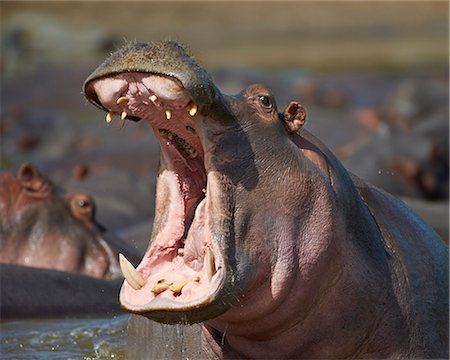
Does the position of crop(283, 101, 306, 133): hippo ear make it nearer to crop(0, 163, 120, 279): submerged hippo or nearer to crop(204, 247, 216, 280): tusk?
crop(204, 247, 216, 280): tusk

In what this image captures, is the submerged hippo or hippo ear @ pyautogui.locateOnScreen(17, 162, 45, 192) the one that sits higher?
hippo ear @ pyautogui.locateOnScreen(17, 162, 45, 192)

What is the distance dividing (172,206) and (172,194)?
0.12 ft

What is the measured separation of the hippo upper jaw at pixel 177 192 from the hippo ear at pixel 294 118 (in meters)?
0.29

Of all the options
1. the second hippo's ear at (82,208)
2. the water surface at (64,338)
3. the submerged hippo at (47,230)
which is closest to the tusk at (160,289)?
the water surface at (64,338)

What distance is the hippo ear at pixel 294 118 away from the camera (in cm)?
412

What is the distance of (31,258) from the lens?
746 centimetres

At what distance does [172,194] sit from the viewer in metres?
4.02

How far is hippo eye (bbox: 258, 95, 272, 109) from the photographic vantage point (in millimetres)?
4027

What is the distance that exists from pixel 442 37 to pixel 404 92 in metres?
13.3

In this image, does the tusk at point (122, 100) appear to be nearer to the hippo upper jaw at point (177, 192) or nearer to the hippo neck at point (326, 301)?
the hippo upper jaw at point (177, 192)

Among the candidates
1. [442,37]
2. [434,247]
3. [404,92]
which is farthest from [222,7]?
[434,247]

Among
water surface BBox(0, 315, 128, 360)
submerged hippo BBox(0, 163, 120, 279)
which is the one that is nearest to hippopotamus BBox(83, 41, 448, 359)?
water surface BBox(0, 315, 128, 360)

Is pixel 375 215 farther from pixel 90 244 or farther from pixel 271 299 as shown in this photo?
pixel 90 244

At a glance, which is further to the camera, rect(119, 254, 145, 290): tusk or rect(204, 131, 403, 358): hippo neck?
rect(204, 131, 403, 358): hippo neck
